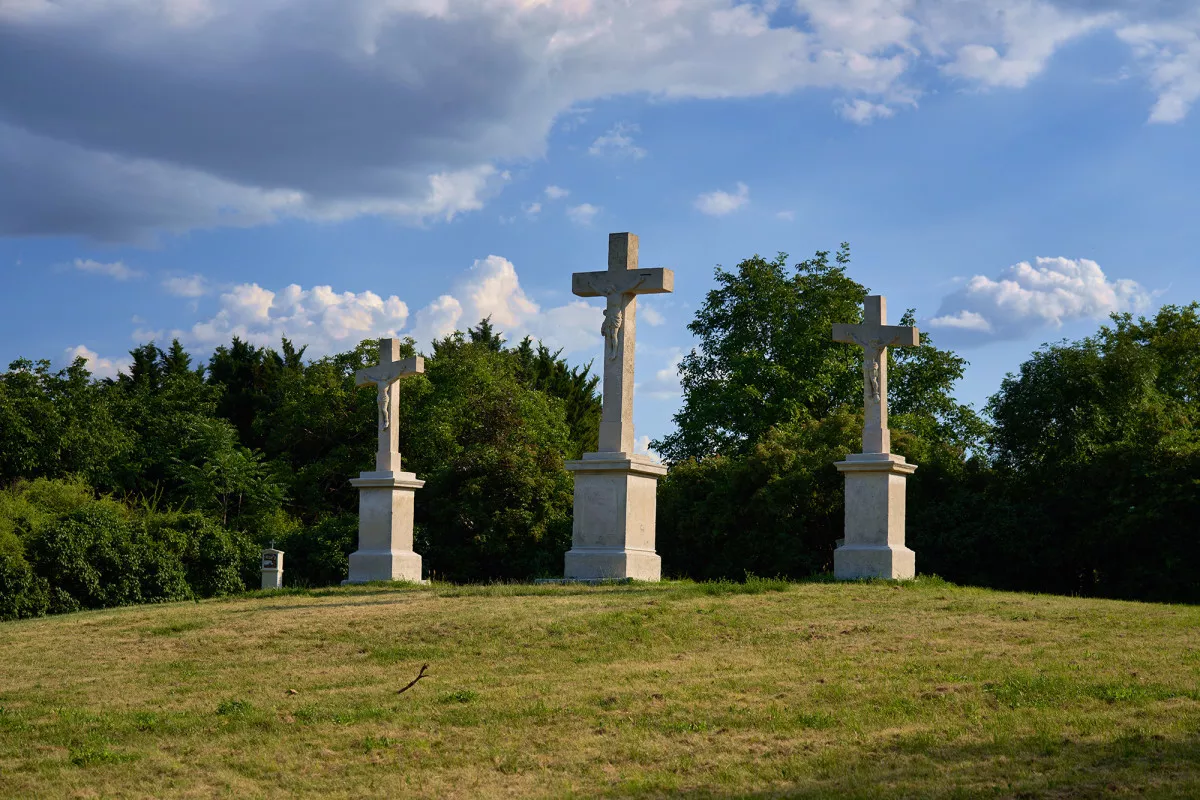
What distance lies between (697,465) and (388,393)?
30.9 ft

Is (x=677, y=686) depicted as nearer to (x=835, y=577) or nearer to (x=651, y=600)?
(x=651, y=600)

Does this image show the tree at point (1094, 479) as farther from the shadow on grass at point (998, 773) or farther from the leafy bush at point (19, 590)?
the leafy bush at point (19, 590)

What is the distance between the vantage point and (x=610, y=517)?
18.9 meters

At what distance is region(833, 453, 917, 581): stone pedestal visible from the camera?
1983 centimetres

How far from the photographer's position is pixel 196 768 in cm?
977

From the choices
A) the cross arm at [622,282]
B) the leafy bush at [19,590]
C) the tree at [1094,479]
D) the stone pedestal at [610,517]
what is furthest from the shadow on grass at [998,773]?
the leafy bush at [19,590]

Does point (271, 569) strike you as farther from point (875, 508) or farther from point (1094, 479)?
point (1094, 479)

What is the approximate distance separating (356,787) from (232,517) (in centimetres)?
3132

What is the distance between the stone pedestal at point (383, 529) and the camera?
24219 millimetres

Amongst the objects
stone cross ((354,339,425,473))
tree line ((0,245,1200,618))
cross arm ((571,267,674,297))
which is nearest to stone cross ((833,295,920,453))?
cross arm ((571,267,674,297))

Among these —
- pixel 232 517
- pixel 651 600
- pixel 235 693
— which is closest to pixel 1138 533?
pixel 651 600

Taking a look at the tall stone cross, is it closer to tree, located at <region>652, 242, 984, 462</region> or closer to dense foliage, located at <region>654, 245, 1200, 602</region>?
dense foliage, located at <region>654, 245, 1200, 602</region>

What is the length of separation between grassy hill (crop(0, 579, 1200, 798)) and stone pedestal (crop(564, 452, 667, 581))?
2044 millimetres

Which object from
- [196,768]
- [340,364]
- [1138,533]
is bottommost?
[196,768]
